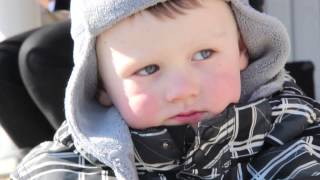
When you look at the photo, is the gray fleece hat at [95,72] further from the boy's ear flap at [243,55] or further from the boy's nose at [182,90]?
the boy's nose at [182,90]

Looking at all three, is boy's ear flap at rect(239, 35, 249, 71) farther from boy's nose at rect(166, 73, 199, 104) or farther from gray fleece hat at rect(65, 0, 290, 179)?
boy's nose at rect(166, 73, 199, 104)

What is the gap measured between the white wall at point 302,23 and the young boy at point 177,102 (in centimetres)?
235

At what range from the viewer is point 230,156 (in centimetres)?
159

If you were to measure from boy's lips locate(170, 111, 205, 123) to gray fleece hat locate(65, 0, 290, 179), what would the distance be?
0.12m

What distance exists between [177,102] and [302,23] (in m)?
2.69

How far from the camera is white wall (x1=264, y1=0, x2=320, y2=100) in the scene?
4012 mm

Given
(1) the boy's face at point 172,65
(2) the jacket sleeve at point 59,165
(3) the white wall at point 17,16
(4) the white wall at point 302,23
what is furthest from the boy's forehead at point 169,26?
(4) the white wall at point 302,23

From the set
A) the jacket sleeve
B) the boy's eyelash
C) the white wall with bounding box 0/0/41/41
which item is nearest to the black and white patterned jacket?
the jacket sleeve

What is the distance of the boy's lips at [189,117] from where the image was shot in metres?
1.52

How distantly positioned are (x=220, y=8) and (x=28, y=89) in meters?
0.69

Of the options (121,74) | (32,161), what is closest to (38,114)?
(32,161)

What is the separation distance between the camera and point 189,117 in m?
1.52

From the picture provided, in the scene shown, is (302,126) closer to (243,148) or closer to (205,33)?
(243,148)

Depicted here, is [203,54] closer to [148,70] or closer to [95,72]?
[148,70]
